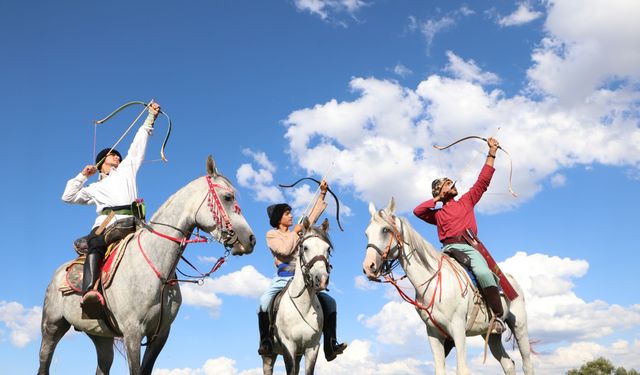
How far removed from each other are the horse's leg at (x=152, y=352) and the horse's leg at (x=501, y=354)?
22.6ft

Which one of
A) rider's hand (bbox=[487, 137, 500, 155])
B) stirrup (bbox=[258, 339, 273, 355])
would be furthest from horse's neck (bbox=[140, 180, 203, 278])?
rider's hand (bbox=[487, 137, 500, 155])

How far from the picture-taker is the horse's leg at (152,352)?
809cm

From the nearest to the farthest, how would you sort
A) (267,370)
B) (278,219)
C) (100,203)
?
(100,203) < (267,370) < (278,219)

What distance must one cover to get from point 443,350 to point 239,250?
4.29 meters

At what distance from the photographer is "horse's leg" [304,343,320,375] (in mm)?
9307

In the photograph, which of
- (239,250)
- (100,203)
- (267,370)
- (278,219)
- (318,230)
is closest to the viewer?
(239,250)

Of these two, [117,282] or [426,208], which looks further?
[426,208]

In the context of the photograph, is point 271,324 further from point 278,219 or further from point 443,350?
point 443,350

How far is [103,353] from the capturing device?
10133 millimetres

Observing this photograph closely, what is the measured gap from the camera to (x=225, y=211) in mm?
7867

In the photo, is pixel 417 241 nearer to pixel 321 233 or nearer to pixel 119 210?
pixel 321 233

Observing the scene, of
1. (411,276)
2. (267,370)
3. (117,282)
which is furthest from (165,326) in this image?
(411,276)

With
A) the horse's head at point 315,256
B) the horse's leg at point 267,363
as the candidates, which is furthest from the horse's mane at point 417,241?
the horse's leg at point 267,363

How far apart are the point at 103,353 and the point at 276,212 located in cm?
441
